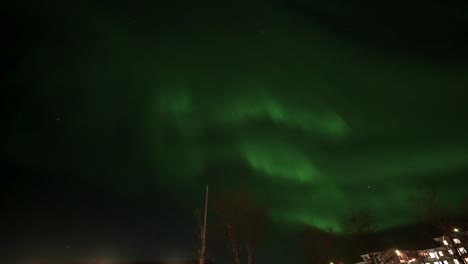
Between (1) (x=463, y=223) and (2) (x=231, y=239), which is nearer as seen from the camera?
(2) (x=231, y=239)

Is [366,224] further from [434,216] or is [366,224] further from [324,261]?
[324,261]

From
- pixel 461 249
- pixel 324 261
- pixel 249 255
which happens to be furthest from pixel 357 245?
pixel 461 249

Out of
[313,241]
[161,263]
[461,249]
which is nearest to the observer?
[161,263]

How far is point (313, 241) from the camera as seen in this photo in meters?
63.9

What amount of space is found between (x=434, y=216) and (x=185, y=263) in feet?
150

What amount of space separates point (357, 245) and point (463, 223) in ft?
155

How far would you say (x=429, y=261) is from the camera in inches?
4060

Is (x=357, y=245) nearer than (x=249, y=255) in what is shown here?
No

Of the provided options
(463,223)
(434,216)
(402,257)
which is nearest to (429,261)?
(402,257)

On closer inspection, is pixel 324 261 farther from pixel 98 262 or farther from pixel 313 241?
pixel 98 262

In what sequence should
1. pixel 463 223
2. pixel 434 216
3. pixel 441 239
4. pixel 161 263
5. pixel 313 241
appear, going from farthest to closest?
pixel 441 239 → pixel 463 223 → pixel 313 241 → pixel 161 263 → pixel 434 216

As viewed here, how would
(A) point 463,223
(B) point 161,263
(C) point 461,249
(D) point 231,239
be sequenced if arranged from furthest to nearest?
(C) point 461,249
(A) point 463,223
(B) point 161,263
(D) point 231,239

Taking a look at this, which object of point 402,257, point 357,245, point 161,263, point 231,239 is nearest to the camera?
point 231,239

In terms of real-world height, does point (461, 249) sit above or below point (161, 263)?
below
